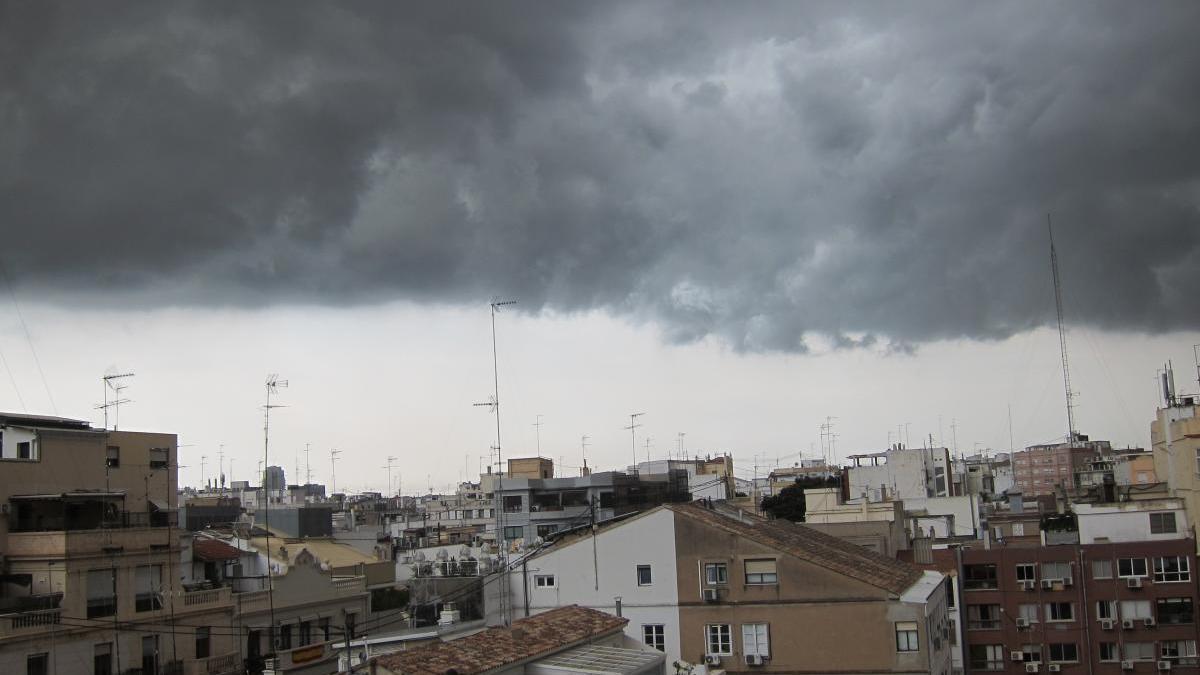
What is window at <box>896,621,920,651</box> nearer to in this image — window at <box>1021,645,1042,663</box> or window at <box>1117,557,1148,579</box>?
window at <box>1021,645,1042,663</box>

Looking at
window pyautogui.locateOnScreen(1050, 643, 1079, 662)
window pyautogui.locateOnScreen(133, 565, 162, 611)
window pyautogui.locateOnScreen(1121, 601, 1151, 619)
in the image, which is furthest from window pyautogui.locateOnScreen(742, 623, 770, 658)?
window pyautogui.locateOnScreen(1121, 601, 1151, 619)

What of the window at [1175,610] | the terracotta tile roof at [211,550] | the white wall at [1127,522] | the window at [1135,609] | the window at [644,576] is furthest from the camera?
the white wall at [1127,522]

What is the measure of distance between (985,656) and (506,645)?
47.7m

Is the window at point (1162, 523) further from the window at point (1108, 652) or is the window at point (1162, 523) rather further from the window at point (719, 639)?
the window at point (719, 639)

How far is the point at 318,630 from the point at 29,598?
1558 cm

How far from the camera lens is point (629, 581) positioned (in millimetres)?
44500

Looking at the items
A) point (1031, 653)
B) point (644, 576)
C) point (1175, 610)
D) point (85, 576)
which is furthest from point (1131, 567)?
point (85, 576)

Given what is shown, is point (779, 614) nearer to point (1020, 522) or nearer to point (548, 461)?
point (1020, 522)

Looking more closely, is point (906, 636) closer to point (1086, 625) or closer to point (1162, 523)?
point (1086, 625)

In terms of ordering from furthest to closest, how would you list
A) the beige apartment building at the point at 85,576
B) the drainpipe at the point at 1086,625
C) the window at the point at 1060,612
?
the window at the point at 1060,612 < the drainpipe at the point at 1086,625 < the beige apartment building at the point at 85,576

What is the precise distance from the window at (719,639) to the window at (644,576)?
9.75ft

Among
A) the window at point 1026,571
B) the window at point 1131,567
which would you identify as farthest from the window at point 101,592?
the window at point 1131,567

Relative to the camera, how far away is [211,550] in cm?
5166

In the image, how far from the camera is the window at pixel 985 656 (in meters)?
68.0
